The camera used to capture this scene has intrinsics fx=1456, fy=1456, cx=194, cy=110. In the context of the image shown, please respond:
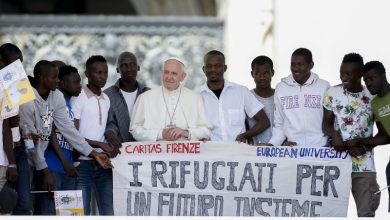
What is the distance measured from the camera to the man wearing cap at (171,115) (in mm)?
12305

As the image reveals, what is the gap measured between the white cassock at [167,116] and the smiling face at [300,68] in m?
0.84

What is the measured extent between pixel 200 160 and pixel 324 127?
1.08 metres

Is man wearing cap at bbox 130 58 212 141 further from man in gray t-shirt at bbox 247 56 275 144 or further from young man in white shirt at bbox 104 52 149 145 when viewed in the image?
man in gray t-shirt at bbox 247 56 275 144

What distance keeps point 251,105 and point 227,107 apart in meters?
0.21

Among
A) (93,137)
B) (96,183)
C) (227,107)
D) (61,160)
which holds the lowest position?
(96,183)

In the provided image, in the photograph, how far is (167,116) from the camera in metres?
12.3

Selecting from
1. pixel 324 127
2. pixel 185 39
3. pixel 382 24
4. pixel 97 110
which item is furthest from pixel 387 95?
pixel 185 39

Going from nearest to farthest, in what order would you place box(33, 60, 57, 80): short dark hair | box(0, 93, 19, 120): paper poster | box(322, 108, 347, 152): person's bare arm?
box(0, 93, 19, 120): paper poster → box(33, 60, 57, 80): short dark hair → box(322, 108, 347, 152): person's bare arm

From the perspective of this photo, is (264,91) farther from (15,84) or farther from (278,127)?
(15,84)

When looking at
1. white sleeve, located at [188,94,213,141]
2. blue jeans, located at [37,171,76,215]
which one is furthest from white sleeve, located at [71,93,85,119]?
white sleeve, located at [188,94,213,141]

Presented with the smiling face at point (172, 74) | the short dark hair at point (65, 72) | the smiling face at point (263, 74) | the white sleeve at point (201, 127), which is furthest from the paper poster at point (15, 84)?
the smiling face at point (263, 74)

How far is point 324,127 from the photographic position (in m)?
12.2

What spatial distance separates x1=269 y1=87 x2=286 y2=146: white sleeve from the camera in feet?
40.4

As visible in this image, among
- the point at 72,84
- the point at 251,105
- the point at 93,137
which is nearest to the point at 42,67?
the point at 72,84
